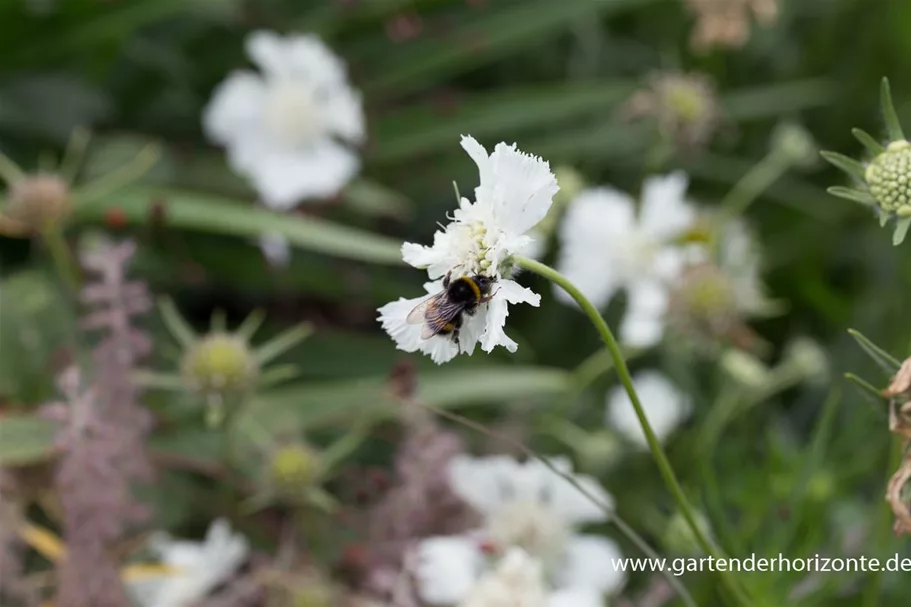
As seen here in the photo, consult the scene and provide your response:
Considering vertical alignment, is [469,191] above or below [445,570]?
above

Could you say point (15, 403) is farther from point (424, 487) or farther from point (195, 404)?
point (424, 487)

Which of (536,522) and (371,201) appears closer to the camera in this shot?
(536,522)

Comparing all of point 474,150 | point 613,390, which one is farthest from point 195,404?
point 474,150

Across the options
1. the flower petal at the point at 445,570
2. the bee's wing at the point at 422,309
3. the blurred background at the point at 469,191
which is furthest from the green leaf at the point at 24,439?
the bee's wing at the point at 422,309

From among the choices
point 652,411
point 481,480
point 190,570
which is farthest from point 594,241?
point 190,570

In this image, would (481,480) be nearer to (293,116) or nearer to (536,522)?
(536,522)

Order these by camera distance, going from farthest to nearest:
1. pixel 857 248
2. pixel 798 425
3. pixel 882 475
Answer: pixel 857 248 → pixel 798 425 → pixel 882 475

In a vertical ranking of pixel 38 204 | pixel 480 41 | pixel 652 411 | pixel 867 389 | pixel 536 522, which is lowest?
pixel 867 389

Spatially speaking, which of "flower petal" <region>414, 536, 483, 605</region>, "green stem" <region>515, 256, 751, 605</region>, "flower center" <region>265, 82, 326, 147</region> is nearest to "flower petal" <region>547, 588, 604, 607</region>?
"flower petal" <region>414, 536, 483, 605</region>
